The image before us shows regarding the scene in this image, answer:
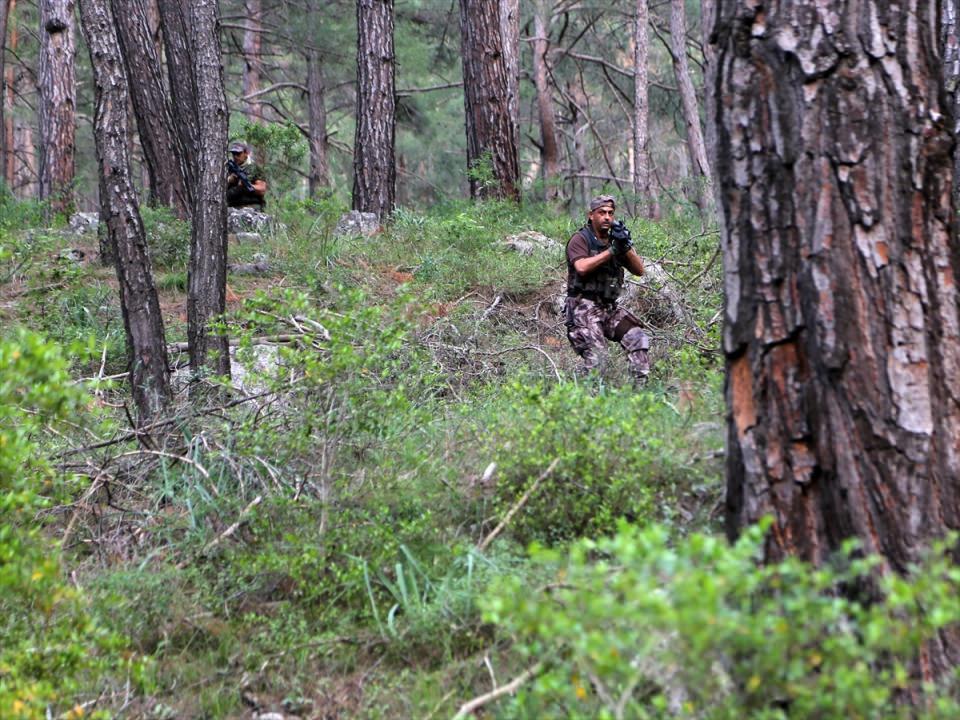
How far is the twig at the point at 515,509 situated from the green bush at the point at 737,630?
1.44 metres

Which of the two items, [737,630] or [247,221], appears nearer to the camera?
[737,630]

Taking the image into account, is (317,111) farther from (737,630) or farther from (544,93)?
(737,630)

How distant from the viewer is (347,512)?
4.29m

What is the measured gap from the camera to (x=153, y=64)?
11.2 m

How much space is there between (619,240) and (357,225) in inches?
210

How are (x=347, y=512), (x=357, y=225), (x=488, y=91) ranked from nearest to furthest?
(x=347, y=512), (x=357, y=225), (x=488, y=91)

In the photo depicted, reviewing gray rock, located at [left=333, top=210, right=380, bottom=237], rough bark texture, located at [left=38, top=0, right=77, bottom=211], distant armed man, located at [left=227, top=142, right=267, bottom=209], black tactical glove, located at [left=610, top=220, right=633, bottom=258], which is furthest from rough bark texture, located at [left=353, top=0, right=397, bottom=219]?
black tactical glove, located at [left=610, top=220, right=633, bottom=258]

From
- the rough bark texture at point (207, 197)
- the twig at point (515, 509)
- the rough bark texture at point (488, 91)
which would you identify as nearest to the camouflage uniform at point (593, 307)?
the rough bark texture at point (207, 197)

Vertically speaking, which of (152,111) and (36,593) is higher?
(152,111)

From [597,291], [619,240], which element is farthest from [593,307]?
[619,240]

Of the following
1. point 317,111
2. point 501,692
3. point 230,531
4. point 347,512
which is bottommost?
point 501,692

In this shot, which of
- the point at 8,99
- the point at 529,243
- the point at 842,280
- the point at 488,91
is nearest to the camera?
the point at 842,280

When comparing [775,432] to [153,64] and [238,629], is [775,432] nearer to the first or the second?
Result: [238,629]

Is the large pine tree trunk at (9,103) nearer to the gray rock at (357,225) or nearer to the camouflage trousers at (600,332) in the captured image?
the gray rock at (357,225)
